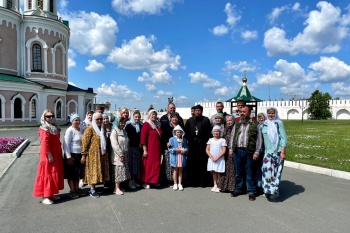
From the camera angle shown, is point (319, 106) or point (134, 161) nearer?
point (134, 161)

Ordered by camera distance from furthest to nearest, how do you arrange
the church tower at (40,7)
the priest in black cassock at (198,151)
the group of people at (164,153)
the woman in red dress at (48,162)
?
the church tower at (40,7) → the priest in black cassock at (198,151) → the group of people at (164,153) → the woman in red dress at (48,162)

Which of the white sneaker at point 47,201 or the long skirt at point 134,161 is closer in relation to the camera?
the white sneaker at point 47,201

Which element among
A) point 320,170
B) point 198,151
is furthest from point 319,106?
point 198,151

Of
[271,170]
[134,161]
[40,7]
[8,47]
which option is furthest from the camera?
[40,7]

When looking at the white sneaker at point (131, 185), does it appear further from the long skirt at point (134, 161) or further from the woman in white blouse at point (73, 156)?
the woman in white blouse at point (73, 156)

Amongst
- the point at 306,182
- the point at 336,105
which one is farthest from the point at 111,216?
the point at 336,105

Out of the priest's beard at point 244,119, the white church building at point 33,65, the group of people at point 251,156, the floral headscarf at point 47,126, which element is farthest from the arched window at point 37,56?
the priest's beard at point 244,119

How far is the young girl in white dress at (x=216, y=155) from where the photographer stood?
6.28 m

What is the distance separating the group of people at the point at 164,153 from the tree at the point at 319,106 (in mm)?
68911

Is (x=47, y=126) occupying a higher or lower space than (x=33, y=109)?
lower

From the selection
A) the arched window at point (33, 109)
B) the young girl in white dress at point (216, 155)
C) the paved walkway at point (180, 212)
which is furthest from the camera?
the arched window at point (33, 109)

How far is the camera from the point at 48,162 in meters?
5.43

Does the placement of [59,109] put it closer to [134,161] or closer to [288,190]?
[134,161]

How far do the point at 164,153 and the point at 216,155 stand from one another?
49.8 inches
